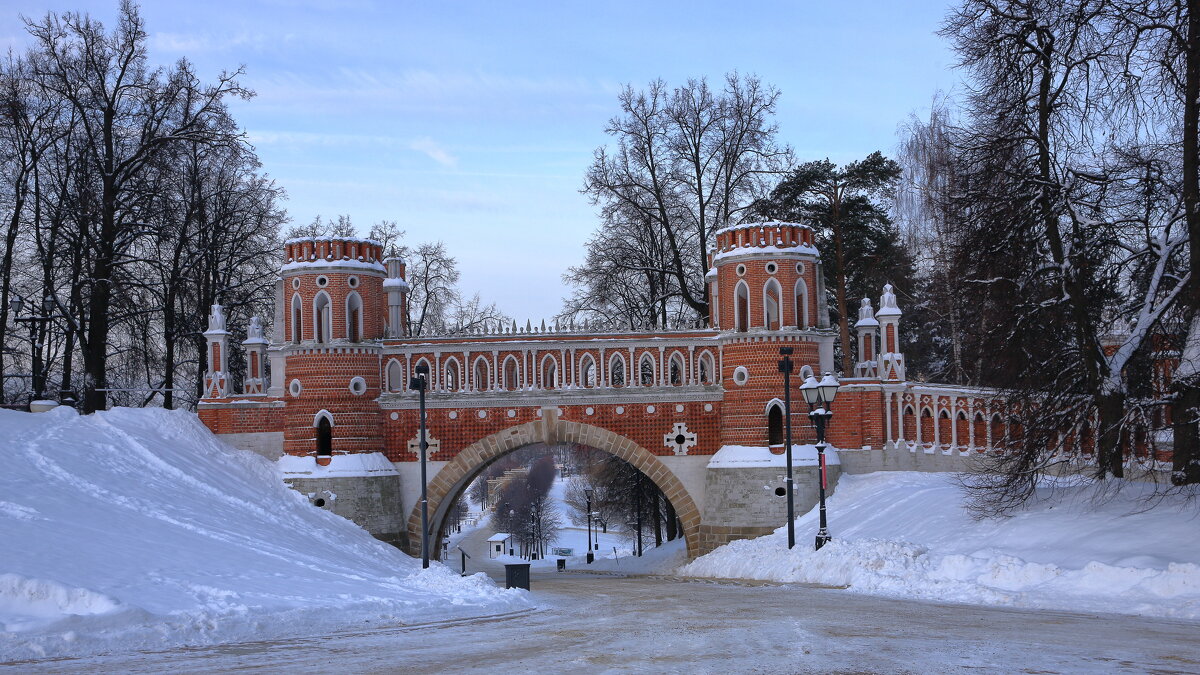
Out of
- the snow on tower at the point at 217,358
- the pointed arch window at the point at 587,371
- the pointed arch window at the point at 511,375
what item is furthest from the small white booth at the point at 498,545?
the pointed arch window at the point at 587,371

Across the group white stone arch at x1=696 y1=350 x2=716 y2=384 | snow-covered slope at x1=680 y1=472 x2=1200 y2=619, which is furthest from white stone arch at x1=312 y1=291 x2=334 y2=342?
snow-covered slope at x1=680 y1=472 x2=1200 y2=619

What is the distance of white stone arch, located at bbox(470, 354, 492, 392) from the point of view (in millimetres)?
28750

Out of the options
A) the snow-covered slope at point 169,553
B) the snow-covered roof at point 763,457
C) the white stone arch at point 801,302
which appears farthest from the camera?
the white stone arch at point 801,302

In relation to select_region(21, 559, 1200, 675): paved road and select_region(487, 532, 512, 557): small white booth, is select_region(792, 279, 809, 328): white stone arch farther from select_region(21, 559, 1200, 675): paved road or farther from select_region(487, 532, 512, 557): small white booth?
select_region(487, 532, 512, 557): small white booth

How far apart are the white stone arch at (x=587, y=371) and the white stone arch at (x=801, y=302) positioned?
4.78 m

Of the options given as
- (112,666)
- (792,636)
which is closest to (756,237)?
(792,636)

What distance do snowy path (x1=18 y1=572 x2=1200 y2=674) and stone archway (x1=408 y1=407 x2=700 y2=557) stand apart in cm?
1341

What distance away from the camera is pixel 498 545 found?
91.0m

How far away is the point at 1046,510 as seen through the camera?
18.3 meters

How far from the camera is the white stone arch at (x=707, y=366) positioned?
2852 centimetres

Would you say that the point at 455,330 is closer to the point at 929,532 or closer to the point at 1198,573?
the point at 929,532

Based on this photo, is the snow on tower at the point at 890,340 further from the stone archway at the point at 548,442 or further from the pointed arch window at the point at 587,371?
the pointed arch window at the point at 587,371

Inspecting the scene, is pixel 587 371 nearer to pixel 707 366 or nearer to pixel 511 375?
pixel 511 375

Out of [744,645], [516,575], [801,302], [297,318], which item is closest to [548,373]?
[297,318]
